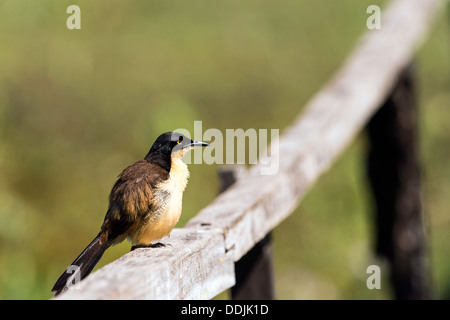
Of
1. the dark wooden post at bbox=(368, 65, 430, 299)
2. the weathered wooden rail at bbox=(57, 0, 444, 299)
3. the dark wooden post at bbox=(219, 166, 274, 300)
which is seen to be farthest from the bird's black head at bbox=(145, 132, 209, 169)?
the dark wooden post at bbox=(368, 65, 430, 299)

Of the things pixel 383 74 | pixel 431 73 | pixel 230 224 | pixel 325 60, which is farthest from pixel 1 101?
pixel 431 73

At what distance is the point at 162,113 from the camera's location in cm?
791

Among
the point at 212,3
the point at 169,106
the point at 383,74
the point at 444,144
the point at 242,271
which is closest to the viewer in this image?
the point at 242,271

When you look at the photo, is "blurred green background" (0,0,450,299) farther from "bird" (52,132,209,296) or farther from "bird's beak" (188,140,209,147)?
"bird's beak" (188,140,209,147)

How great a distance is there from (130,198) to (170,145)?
0.25m

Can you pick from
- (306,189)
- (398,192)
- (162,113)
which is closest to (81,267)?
(306,189)

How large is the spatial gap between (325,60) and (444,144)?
248cm

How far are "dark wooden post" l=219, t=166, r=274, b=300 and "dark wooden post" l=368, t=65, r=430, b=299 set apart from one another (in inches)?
100

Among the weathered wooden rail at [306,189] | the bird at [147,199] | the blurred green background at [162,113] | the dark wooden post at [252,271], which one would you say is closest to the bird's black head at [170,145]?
the bird at [147,199]

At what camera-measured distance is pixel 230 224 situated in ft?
8.00

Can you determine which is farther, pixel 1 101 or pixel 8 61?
pixel 8 61

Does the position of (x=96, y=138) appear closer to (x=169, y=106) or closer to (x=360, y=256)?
(x=169, y=106)

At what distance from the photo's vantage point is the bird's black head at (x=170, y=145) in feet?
7.04

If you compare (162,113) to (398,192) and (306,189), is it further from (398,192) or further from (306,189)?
(306,189)
